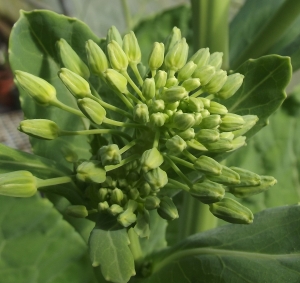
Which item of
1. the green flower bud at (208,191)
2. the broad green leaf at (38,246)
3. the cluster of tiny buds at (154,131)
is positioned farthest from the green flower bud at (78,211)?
the broad green leaf at (38,246)

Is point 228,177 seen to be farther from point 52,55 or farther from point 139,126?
point 52,55

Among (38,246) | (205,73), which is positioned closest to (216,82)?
(205,73)

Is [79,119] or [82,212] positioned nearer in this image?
[82,212]

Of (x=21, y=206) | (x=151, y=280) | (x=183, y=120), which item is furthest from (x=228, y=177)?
(x=21, y=206)

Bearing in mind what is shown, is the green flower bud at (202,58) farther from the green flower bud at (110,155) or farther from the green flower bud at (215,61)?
the green flower bud at (110,155)

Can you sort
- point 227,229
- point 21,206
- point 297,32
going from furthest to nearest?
point 297,32 → point 21,206 → point 227,229

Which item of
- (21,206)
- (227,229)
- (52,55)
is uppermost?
(52,55)
